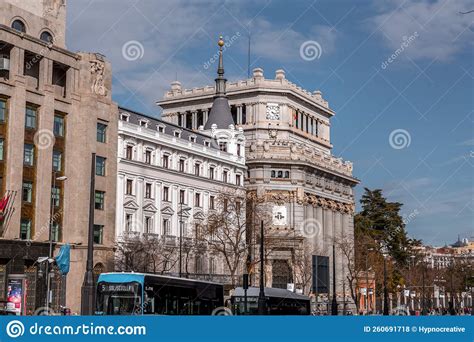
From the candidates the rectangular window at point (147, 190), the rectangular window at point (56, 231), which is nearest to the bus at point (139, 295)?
the rectangular window at point (56, 231)

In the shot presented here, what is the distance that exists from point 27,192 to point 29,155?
111 inches

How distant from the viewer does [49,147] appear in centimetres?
6066

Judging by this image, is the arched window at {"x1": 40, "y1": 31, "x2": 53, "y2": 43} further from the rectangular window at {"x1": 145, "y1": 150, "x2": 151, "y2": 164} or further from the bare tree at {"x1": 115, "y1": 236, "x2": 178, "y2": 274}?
the bare tree at {"x1": 115, "y1": 236, "x2": 178, "y2": 274}

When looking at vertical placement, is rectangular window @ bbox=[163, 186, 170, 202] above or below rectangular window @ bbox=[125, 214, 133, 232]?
above

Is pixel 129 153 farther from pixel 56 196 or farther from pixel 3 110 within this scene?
pixel 3 110

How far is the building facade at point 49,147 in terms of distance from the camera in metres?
57.2

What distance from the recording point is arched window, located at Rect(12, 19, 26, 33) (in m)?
61.2

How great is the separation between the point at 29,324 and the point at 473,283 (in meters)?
151

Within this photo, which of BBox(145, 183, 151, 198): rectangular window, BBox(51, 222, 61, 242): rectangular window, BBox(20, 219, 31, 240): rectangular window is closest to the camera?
BBox(20, 219, 31, 240): rectangular window

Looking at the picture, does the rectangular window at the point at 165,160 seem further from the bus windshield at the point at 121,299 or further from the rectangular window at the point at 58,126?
the bus windshield at the point at 121,299

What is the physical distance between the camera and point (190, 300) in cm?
4081

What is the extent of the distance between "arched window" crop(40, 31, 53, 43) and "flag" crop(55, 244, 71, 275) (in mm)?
17479

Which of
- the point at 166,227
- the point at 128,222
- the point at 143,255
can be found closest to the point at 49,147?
the point at 143,255

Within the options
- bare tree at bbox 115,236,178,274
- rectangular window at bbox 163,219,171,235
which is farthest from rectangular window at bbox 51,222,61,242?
rectangular window at bbox 163,219,171,235
